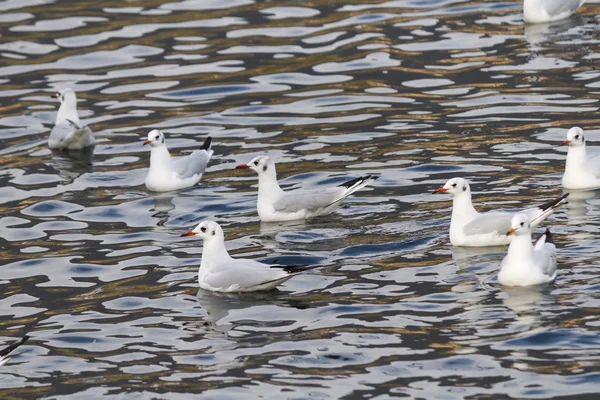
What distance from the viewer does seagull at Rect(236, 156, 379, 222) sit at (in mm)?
15219

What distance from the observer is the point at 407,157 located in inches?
672

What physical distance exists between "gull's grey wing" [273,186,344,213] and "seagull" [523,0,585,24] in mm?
9283

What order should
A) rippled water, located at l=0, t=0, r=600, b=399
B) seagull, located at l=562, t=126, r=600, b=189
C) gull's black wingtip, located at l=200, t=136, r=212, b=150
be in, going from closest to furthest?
1. rippled water, located at l=0, t=0, r=600, b=399
2. seagull, located at l=562, t=126, r=600, b=189
3. gull's black wingtip, located at l=200, t=136, r=212, b=150

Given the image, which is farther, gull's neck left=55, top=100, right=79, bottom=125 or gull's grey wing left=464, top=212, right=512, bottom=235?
gull's neck left=55, top=100, right=79, bottom=125

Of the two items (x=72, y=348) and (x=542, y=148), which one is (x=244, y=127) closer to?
(x=542, y=148)

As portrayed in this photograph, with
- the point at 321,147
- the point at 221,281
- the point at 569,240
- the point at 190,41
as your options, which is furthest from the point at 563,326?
the point at 190,41

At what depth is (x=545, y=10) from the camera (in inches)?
906

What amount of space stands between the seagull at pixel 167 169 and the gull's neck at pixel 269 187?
193 centimetres

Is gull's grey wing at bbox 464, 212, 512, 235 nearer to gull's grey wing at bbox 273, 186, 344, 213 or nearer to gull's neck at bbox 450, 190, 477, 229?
gull's neck at bbox 450, 190, 477, 229

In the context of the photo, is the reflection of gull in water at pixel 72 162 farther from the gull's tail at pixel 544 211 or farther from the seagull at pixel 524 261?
the seagull at pixel 524 261

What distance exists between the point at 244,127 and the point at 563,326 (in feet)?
31.3

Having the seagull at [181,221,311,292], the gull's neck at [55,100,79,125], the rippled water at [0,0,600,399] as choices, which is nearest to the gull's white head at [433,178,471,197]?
the rippled water at [0,0,600,399]

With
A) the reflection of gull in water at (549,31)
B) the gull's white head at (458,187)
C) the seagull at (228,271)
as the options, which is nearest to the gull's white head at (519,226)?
the gull's white head at (458,187)

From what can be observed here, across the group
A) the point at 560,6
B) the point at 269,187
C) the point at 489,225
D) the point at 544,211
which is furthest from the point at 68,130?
the point at 560,6
